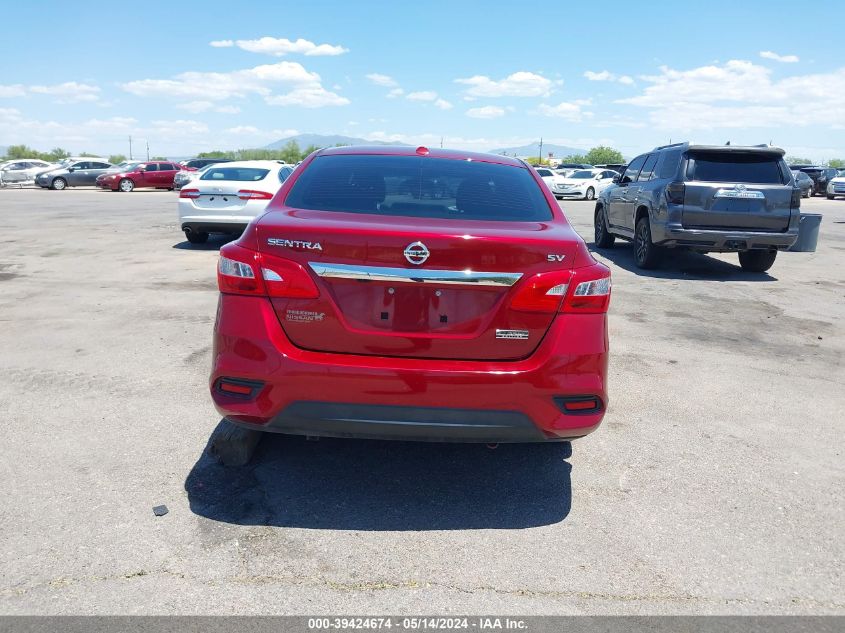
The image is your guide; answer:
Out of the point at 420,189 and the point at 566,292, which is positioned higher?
the point at 420,189

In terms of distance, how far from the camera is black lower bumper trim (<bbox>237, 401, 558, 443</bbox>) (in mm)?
3141

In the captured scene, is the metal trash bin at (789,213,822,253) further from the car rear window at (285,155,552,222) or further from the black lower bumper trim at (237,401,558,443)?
the black lower bumper trim at (237,401,558,443)

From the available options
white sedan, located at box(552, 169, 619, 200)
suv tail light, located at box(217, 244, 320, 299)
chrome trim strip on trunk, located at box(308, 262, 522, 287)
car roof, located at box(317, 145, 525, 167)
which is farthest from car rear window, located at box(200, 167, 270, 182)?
white sedan, located at box(552, 169, 619, 200)

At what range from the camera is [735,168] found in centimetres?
1026

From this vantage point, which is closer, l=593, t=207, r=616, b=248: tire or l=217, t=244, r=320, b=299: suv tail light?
l=217, t=244, r=320, b=299: suv tail light

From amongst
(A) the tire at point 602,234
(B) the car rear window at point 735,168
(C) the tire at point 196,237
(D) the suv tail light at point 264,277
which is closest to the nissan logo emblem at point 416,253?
(D) the suv tail light at point 264,277

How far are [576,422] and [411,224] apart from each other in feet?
3.94

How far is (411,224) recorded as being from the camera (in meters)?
3.29

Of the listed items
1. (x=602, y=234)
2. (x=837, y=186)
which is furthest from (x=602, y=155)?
(x=602, y=234)

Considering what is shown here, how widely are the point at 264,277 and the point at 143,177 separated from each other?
123 ft

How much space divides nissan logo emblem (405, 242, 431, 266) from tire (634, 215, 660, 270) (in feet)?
28.2

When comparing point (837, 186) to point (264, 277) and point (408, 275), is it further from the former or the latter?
point (264, 277)

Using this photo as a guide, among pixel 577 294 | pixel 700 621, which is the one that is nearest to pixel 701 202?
pixel 577 294

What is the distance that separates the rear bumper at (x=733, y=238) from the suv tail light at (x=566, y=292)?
7.62 m
